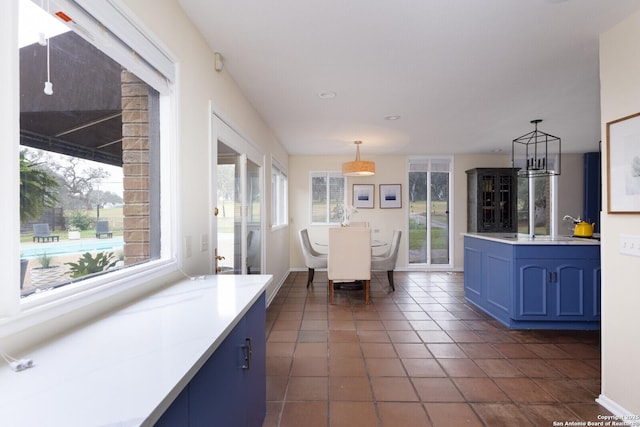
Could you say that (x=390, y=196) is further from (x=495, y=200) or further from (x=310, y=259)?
(x=310, y=259)

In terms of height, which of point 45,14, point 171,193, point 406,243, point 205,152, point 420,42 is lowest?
point 406,243

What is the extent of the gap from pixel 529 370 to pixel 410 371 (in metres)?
0.92

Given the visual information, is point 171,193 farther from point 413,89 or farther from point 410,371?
point 413,89

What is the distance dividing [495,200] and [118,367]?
673 cm

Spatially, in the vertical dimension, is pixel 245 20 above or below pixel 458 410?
above

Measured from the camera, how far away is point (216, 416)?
1.06m

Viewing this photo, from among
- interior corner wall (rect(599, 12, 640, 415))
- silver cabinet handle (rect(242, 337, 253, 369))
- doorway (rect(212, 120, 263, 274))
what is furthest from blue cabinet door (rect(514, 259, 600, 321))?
silver cabinet handle (rect(242, 337, 253, 369))

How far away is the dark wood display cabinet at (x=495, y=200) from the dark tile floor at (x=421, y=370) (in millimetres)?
2928

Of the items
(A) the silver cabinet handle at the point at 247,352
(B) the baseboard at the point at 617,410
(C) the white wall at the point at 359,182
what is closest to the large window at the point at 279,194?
(C) the white wall at the point at 359,182

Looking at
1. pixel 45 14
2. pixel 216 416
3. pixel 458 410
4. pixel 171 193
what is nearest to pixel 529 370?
pixel 458 410

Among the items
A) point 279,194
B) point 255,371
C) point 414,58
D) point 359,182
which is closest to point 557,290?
point 414,58

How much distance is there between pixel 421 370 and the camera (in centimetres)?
250

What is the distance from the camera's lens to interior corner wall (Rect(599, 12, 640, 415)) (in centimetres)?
190

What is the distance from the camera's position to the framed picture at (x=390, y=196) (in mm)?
6801
